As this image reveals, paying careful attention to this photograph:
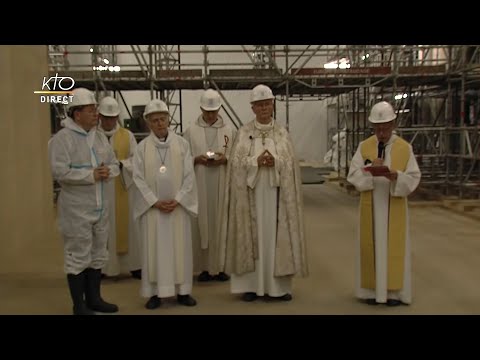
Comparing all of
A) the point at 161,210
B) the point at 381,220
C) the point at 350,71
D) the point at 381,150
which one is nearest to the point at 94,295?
the point at 161,210

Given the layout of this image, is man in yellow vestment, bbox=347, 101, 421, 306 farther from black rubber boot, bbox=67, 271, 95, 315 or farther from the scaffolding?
the scaffolding

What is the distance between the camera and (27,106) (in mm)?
6547

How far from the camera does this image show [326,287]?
16.1ft

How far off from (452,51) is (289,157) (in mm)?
7282

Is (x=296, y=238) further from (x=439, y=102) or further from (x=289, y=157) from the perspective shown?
(x=439, y=102)

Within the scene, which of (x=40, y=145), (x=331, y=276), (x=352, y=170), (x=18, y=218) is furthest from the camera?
(x=40, y=145)

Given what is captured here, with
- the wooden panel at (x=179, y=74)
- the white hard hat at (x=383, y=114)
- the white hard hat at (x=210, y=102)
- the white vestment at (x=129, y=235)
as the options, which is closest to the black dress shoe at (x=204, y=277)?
the white vestment at (x=129, y=235)

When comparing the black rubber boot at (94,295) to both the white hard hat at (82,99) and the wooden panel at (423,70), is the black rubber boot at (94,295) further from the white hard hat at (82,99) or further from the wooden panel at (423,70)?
the wooden panel at (423,70)

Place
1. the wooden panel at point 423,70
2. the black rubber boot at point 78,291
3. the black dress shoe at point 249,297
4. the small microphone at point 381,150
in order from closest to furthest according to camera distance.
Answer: the black rubber boot at point 78,291
the small microphone at point 381,150
the black dress shoe at point 249,297
the wooden panel at point 423,70

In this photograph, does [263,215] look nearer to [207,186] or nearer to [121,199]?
[207,186]

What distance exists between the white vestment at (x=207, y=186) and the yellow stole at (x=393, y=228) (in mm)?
1473

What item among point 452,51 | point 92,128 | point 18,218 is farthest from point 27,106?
point 452,51

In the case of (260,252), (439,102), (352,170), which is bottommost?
(260,252)

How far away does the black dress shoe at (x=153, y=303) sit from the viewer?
4.31 metres
